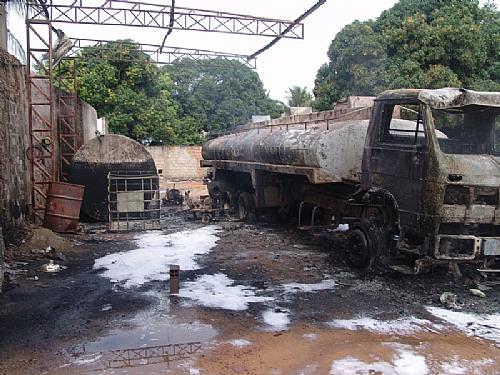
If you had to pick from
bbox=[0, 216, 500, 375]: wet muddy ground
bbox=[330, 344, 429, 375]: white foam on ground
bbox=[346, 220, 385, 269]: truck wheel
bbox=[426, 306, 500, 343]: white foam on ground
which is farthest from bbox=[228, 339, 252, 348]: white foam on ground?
bbox=[346, 220, 385, 269]: truck wheel

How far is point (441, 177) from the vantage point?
6.66m

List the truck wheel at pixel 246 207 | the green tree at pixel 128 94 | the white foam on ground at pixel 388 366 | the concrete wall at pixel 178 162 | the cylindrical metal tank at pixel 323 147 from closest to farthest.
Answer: the white foam on ground at pixel 388 366, the cylindrical metal tank at pixel 323 147, the truck wheel at pixel 246 207, the green tree at pixel 128 94, the concrete wall at pixel 178 162

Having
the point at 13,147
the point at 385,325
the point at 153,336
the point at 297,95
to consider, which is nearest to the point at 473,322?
the point at 385,325

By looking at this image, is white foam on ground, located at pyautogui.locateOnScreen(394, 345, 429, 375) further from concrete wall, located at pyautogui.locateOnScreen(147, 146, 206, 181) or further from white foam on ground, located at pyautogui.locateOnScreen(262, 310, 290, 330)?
concrete wall, located at pyautogui.locateOnScreen(147, 146, 206, 181)

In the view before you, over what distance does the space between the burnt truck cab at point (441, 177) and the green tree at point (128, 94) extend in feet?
70.6

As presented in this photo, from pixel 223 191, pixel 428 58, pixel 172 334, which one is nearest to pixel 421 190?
pixel 172 334

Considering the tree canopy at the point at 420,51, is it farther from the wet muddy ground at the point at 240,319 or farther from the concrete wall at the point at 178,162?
the concrete wall at the point at 178,162

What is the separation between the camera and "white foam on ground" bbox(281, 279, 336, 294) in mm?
7312

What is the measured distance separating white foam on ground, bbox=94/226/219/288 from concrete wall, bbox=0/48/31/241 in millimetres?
2375

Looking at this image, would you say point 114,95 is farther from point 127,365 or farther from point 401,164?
point 127,365

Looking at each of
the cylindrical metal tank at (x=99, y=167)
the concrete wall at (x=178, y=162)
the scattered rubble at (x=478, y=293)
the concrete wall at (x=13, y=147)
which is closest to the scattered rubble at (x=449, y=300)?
the scattered rubble at (x=478, y=293)

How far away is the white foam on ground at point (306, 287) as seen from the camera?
24.0 ft

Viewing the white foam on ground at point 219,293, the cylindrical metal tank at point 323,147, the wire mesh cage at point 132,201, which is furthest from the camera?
the wire mesh cage at point 132,201

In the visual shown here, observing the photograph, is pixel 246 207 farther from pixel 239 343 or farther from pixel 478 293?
pixel 239 343
